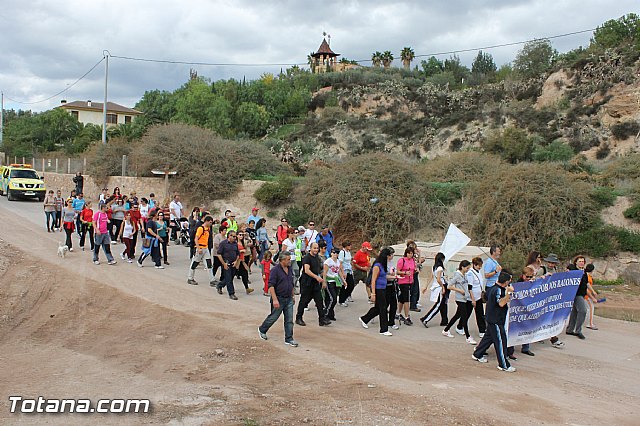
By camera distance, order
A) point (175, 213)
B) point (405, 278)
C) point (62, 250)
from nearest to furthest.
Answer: point (405, 278) → point (62, 250) → point (175, 213)

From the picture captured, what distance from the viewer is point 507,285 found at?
28.8ft

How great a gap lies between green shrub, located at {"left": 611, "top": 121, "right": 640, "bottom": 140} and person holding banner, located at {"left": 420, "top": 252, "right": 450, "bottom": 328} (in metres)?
33.1

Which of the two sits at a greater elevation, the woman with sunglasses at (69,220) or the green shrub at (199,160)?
the green shrub at (199,160)

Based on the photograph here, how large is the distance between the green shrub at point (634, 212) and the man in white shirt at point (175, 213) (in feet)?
50.7

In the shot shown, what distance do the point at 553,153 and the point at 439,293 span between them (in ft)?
89.1

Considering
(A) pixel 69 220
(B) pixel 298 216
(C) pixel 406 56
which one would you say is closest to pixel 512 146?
(B) pixel 298 216

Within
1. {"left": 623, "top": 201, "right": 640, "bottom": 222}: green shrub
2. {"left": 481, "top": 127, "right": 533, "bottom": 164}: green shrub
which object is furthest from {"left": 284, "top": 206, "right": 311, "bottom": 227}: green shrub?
{"left": 481, "top": 127, "right": 533, "bottom": 164}: green shrub

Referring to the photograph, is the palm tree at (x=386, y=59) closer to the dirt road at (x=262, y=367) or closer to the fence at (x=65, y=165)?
the fence at (x=65, y=165)

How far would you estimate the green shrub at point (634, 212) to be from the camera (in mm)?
18453

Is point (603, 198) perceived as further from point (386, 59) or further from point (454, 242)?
point (386, 59)

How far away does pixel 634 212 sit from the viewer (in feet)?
60.6

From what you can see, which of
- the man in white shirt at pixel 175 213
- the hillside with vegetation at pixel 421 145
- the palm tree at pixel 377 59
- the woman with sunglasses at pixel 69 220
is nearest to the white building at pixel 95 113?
the hillside with vegetation at pixel 421 145

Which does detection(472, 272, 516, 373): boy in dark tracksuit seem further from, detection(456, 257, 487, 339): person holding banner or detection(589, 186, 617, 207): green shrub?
detection(589, 186, 617, 207): green shrub

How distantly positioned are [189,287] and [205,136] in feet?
54.8
